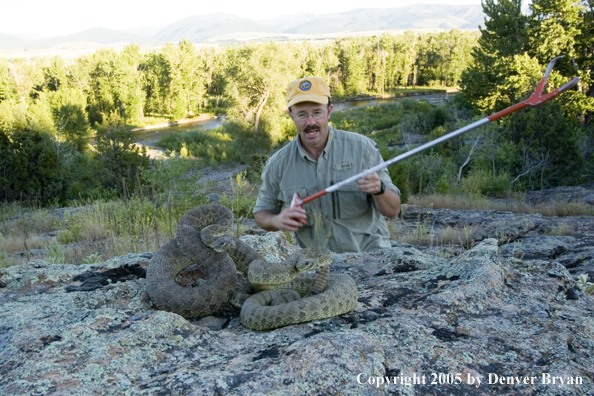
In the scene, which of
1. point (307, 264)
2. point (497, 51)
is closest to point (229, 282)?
point (307, 264)

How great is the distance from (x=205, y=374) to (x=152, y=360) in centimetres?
34

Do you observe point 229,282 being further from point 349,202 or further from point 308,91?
point 308,91

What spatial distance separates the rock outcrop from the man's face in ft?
6.73

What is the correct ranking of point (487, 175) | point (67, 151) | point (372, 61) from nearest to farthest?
point (487, 175), point (67, 151), point (372, 61)

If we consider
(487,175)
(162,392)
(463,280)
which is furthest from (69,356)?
(487,175)

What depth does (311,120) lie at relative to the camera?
15.6 feet

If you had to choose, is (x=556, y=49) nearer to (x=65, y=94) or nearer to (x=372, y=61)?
(x=65, y=94)

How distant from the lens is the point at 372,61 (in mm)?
90938

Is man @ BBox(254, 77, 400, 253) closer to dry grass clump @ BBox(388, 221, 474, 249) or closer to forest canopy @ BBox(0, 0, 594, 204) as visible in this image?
dry grass clump @ BBox(388, 221, 474, 249)

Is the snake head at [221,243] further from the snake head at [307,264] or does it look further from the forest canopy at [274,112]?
the forest canopy at [274,112]

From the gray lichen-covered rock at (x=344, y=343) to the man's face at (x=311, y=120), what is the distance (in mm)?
2164

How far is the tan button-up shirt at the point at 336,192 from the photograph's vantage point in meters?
4.88

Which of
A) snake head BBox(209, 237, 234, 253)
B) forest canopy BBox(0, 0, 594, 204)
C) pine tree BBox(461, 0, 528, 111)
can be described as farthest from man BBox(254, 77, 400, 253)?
pine tree BBox(461, 0, 528, 111)

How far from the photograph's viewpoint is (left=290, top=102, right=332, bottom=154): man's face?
15.5 feet
